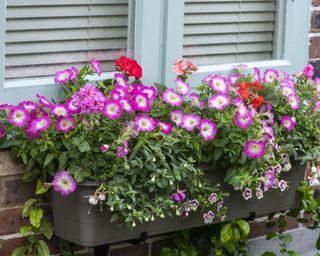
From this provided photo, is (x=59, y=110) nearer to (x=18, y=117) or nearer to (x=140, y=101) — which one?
(x=18, y=117)

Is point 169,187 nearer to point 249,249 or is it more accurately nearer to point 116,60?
point 116,60

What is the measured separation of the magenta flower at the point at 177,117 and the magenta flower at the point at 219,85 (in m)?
0.17

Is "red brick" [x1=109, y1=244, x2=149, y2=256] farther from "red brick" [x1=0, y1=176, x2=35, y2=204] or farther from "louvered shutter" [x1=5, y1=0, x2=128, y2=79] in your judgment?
"louvered shutter" [x1=5, y1=0, x2=128, y2=79]

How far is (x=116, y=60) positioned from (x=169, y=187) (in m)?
0.50

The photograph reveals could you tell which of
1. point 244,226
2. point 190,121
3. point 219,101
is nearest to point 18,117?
point 190,121

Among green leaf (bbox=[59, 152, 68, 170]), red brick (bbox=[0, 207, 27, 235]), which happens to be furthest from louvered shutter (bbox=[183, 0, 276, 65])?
red brick (bbox=[0, 207, 27, 235])

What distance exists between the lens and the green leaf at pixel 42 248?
2980 mm

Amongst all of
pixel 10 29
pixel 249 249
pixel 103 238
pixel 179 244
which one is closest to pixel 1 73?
pixel 10 29

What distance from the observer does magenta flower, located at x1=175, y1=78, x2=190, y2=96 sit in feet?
10.1

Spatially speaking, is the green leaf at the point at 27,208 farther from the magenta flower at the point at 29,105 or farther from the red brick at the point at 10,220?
the magenta flower at the point at 29,105

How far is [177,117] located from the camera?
3004 mm

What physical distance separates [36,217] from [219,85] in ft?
2.37

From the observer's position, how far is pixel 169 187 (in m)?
2.93

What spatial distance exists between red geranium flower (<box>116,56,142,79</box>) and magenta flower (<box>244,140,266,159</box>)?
0.41m
